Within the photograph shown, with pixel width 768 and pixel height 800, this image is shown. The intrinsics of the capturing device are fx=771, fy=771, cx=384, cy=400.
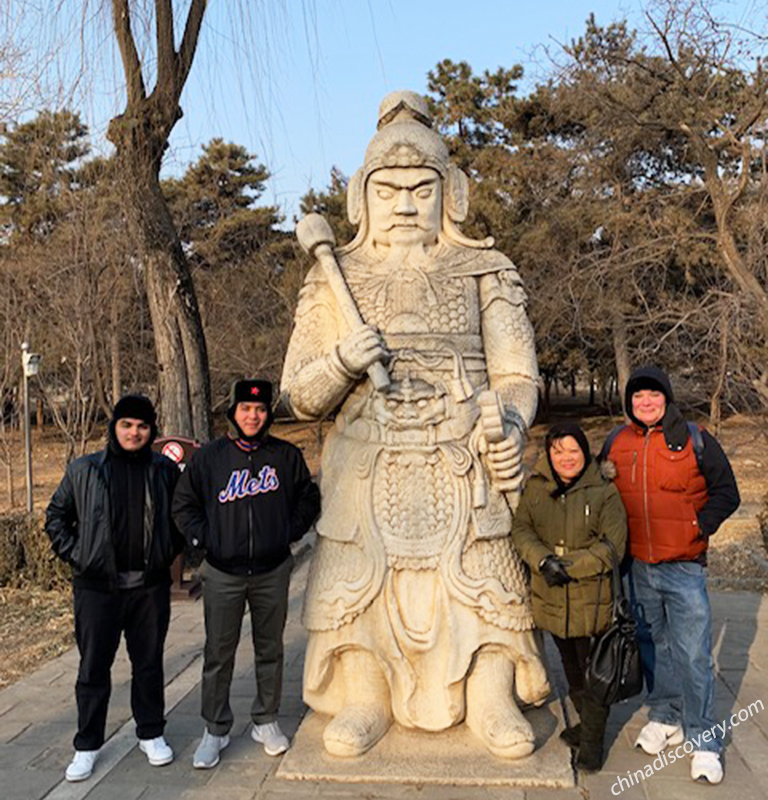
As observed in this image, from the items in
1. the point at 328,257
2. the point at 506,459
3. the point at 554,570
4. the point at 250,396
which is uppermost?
the point at 328,257

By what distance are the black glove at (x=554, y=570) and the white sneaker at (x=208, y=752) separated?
1517 millimetres

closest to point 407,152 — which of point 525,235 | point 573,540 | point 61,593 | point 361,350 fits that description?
point 361,350

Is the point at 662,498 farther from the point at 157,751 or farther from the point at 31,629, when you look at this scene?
the point at 31,629

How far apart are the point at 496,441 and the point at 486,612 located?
688 millimetres

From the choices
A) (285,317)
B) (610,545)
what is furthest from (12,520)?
(285,317)

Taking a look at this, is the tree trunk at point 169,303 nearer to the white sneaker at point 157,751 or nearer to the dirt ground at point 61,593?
the dirt ground at point 61,593

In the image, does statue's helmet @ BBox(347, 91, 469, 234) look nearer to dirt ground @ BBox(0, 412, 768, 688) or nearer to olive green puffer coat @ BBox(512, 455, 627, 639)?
olive green puffer coat @ BBox(512, 455, 627, 639)

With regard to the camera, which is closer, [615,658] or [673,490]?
[615,658]

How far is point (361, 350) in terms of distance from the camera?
9.70 ft

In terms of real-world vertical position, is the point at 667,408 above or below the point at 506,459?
above

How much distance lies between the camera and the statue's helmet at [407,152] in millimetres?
3287

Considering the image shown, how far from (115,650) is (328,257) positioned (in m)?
1.83

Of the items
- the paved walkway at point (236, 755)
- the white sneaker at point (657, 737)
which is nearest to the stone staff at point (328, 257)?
Answer: the paved walkway at point (236, 755)

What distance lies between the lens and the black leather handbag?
9.53 feet
